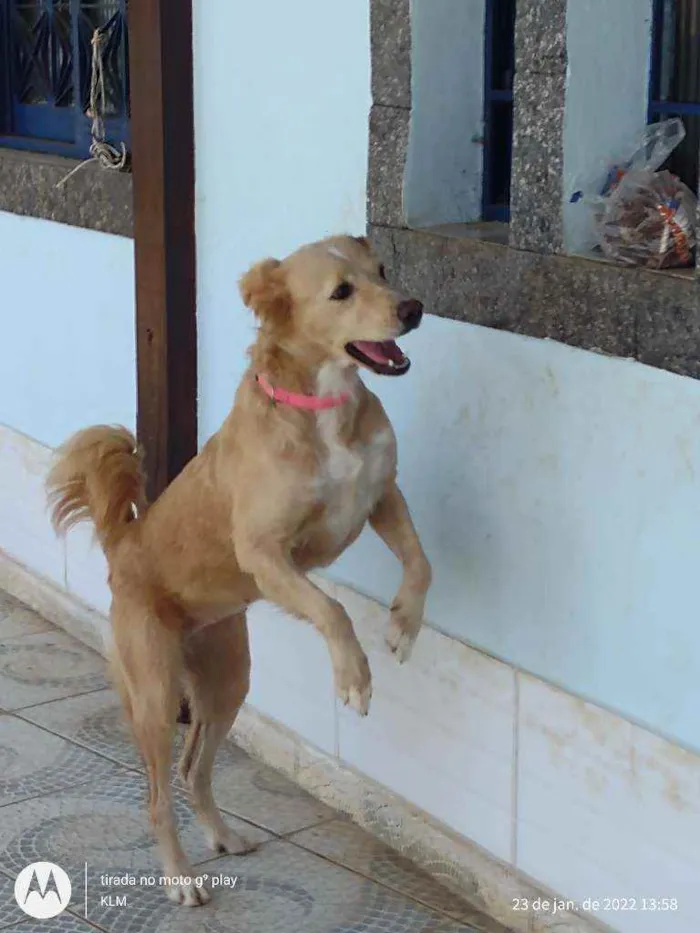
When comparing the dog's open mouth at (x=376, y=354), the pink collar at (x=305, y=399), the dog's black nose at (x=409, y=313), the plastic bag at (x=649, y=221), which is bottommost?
the pink collar at (x=305, y=399)

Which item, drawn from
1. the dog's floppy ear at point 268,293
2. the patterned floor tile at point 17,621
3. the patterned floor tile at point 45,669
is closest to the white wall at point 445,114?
the dog's floppy ear at point 268,293

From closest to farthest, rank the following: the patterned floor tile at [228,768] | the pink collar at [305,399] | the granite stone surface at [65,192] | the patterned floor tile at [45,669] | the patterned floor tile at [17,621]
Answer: the pink collar at [305,399]
the patterned floor tile at [228,768]
the granite stone surface at [65,192]
the patterned floor tile at [45,669]
the patterned floor tile at [17,621]

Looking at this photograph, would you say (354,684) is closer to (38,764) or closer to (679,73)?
(679,73)

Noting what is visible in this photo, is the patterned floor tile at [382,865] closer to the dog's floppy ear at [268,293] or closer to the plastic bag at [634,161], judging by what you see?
the dog's floppy ear at [268,293]

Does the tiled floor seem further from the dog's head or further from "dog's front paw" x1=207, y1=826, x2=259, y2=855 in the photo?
the dog's head

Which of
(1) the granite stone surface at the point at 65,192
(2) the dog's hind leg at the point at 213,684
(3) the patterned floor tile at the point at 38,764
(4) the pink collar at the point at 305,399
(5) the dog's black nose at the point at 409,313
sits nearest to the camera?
(5) the dog's black nose at the point at 409,313

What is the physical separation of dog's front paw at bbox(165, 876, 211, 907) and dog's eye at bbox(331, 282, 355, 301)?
154 centimetres

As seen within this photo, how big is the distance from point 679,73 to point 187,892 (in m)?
2.26

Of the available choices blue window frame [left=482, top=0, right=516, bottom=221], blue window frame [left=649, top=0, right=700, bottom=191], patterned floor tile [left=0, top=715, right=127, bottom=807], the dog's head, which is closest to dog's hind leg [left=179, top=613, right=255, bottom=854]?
patterned floor tile [left=0, top=715, right=127, bottom=807]

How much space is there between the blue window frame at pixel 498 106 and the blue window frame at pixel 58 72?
166 cm

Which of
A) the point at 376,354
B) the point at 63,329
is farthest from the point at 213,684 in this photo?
the point at 63,329

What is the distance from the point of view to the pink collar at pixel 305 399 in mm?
3004

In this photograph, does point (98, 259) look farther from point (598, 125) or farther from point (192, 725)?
point (598, 125)

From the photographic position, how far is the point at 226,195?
4141 mm
